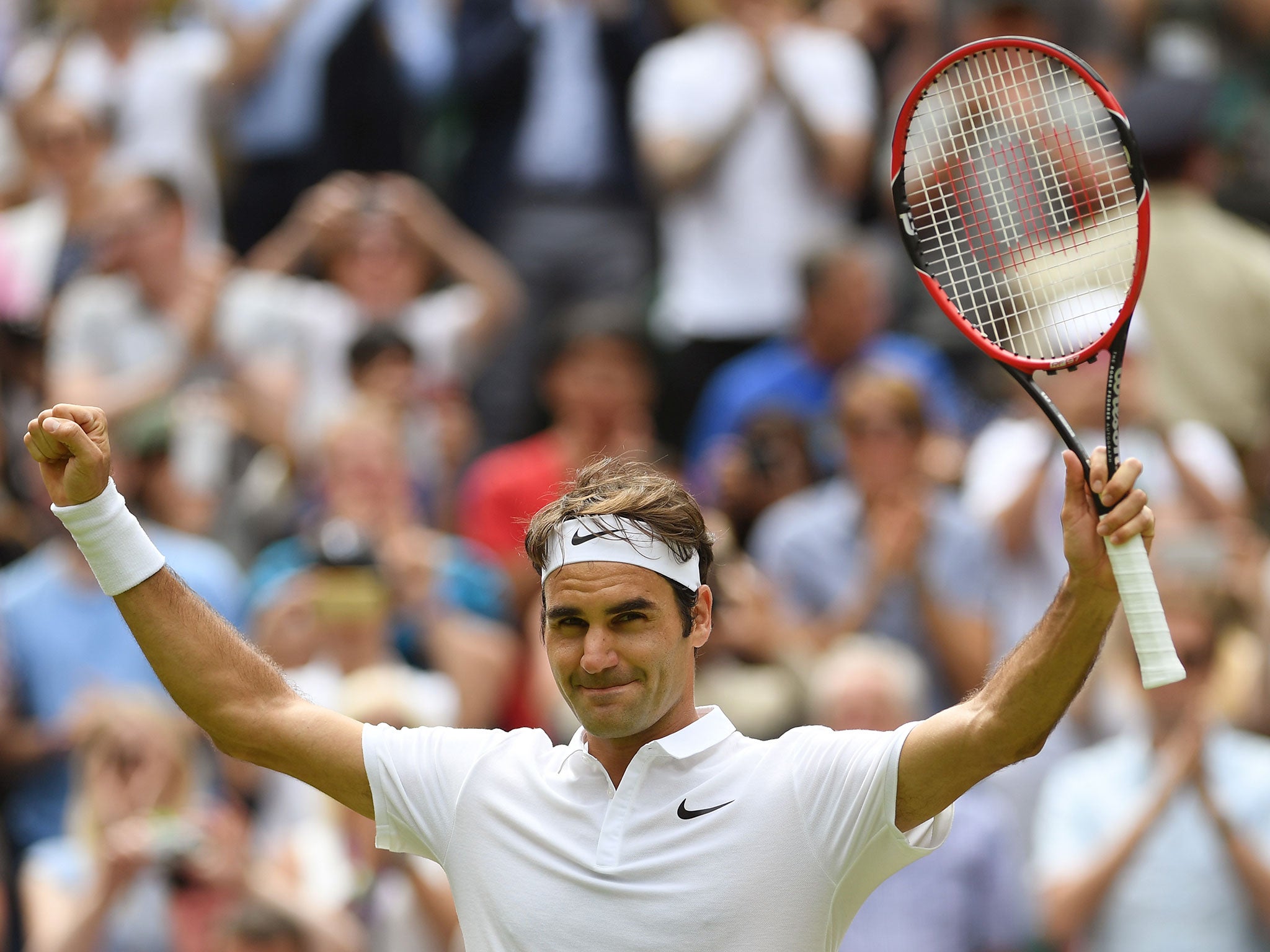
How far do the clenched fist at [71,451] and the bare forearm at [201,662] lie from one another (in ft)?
0.72

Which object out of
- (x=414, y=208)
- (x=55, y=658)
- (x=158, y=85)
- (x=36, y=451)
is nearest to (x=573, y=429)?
(x=414, y=208)

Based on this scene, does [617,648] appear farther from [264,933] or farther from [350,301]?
[350,301]

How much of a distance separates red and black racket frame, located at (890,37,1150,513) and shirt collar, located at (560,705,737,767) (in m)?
0.86

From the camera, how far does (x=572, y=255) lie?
1023 cm

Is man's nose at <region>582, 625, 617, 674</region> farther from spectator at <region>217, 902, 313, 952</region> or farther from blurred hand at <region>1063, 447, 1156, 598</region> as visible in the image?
spectator at <region>217, 902, 313, 952</region>

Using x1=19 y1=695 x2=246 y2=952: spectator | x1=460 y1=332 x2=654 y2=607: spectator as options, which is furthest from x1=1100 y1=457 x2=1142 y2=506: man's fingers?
x1=460 y1=332 x2=654 y2=607: spectator

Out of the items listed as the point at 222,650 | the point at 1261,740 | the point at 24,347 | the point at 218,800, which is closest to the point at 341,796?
the point at 222,650

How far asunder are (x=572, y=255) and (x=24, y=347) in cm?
279

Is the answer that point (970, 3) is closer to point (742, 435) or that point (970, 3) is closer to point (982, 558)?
point (742, 435)

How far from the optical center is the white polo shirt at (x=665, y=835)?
3.69m

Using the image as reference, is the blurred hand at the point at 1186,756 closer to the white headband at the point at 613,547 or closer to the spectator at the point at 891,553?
the spectator at the point at 891,553

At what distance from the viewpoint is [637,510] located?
3.93 m

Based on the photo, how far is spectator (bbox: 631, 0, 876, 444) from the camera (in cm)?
977

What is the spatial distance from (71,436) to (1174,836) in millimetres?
4173
